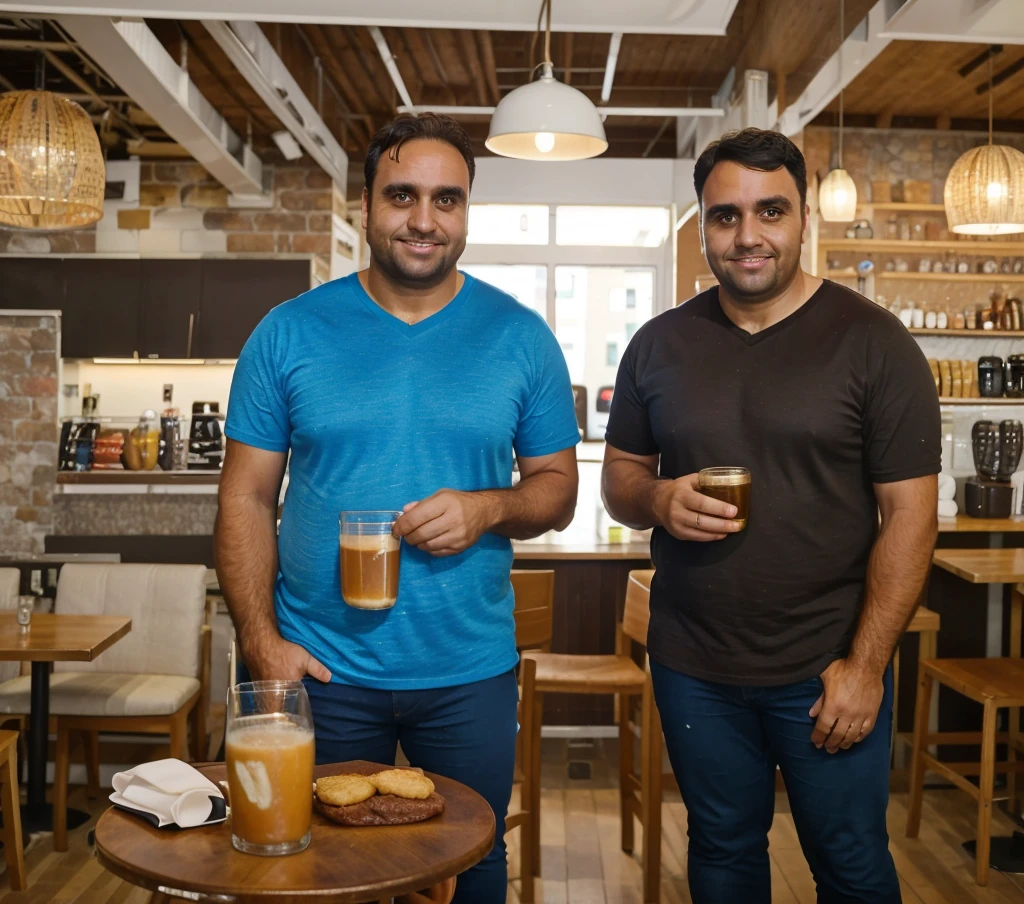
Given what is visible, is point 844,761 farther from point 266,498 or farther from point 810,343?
point 266,498

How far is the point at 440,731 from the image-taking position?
Result: 166 cm

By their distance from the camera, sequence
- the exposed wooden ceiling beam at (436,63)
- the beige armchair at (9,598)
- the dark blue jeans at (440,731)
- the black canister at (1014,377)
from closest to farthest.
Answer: the dark blue jeans at (440,731), the beige armchair at (9,598), the exposed wooden ceiling beam at (436,63), the black canister at (1014,377)

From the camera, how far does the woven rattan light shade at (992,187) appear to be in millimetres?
5324

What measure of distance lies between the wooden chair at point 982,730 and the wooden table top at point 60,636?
284 cm

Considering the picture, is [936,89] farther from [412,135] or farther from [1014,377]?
[412,135]

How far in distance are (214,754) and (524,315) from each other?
3.39 meters

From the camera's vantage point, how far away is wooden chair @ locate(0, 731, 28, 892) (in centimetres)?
327

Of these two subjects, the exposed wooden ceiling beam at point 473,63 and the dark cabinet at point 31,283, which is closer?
the exposed wooden ceiling beam at point 473,63

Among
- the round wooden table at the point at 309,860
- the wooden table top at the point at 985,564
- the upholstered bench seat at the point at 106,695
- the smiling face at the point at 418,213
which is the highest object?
the smiling face at the point at 418,213

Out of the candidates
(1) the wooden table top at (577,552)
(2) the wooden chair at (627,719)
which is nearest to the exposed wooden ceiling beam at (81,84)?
(1) the wooden table top at (577,552)

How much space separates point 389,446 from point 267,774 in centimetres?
56

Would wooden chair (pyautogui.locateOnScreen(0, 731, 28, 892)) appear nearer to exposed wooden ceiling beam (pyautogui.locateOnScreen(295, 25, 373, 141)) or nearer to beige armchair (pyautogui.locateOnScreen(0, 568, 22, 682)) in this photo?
beige armchair (pyautogui.locateOnScreen(0, 568, 22, 682))

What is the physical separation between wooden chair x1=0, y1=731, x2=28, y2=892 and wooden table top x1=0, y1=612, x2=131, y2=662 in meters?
0.27

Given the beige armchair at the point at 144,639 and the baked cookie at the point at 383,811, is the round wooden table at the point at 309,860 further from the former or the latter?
the beige armchair at the point at 144,639
